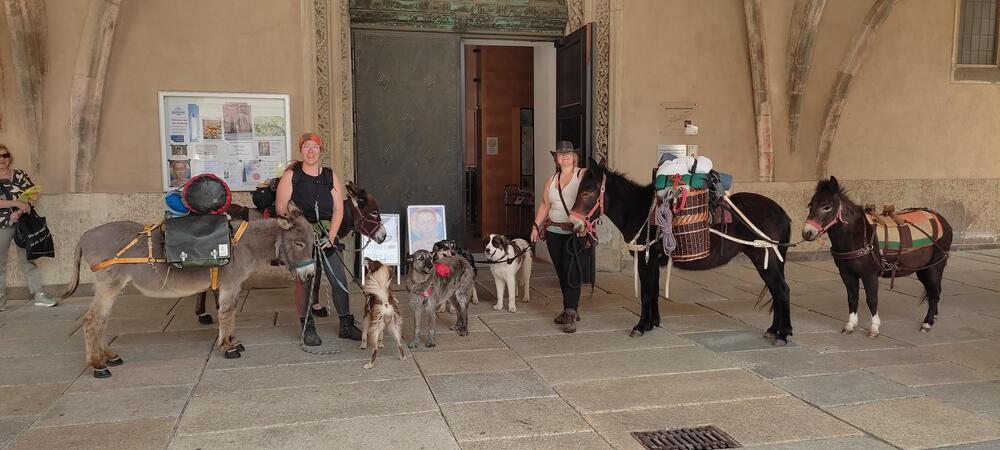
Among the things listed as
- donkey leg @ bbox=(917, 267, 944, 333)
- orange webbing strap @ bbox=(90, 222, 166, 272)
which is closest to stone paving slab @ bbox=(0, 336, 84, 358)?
orange webbing strap @ bbox=(90, 222, 166, 272)

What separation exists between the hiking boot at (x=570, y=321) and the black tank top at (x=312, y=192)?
7.32ft

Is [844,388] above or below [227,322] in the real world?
below

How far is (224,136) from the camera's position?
7.94 metres

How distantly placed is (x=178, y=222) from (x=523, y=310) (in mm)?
3423

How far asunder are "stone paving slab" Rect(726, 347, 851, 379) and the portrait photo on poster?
433cm

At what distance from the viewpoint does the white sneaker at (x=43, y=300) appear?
7.14 m

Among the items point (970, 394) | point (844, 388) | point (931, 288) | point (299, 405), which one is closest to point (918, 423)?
point (844, 388)

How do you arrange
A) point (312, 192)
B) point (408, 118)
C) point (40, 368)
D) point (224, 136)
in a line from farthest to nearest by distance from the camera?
point (408, 118), point (224, 136), point (312, 192), point (40, 368)

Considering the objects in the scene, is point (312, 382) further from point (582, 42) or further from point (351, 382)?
point (582, 42)

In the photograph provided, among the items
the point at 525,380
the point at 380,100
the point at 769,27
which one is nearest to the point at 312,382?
the point at 525,380

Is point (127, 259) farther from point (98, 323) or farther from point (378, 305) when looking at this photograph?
point (378, 305)

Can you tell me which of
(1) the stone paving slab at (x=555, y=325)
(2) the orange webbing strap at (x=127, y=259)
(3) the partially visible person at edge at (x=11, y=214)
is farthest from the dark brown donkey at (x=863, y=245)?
(3) the partially visible person at edge at (x=11, y=214)

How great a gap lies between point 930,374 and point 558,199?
3.06 metres

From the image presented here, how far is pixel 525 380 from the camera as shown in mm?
Result: 4734
